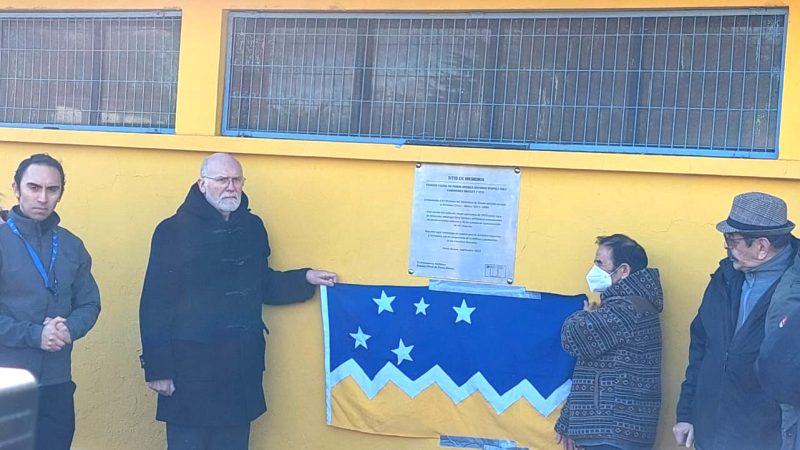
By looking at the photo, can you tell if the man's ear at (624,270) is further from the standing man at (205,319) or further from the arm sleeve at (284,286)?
the standing man at (205,319)

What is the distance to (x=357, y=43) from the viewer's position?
18.9 feet

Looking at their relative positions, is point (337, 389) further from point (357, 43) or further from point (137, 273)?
point (357, 43)

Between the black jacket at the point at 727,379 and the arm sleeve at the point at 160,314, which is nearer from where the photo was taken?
the black jacket at the point at 727,379

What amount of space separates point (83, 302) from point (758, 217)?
3.08m

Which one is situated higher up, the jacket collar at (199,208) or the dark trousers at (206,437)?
the jacket collar at (199,208)

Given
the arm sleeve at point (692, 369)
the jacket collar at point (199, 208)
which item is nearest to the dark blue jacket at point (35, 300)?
the jacket collar at point (199, 208)

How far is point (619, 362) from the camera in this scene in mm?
4676

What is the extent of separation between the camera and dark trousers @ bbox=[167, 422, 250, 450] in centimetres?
525

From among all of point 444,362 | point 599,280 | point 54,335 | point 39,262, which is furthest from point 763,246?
point 39,262

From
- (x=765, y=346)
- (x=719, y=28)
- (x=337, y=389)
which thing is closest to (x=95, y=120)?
(x=337, y=389)

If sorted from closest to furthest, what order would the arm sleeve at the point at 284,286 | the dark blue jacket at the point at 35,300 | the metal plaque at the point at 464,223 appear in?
the dark blue jacket at the point at 35,300, the metal plaque at the point at 464,223, the arm sleeve at the point at 284,286

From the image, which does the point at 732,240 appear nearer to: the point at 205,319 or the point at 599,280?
the point at 599,280

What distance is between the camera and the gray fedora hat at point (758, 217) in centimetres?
424

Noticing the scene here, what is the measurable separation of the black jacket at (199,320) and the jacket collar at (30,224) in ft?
1.87
